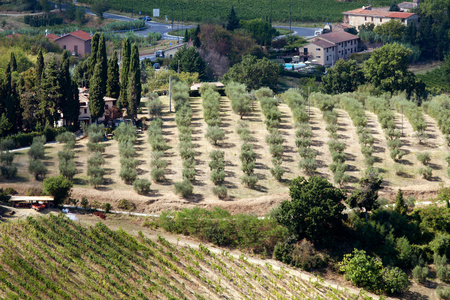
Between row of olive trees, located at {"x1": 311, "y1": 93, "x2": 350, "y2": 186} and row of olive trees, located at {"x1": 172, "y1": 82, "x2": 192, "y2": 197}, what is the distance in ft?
36.9

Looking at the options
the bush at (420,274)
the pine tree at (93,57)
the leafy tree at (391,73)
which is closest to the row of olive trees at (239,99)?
the pine tree at (93,57)

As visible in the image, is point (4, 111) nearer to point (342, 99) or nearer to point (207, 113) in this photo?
point (207, 113)

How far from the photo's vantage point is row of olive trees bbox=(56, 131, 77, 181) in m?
51.8

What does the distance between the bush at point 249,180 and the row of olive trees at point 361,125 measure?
30.8ft

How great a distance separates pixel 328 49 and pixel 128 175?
80.8m

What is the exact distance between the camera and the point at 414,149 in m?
60.4

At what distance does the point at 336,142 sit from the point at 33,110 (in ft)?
91.6

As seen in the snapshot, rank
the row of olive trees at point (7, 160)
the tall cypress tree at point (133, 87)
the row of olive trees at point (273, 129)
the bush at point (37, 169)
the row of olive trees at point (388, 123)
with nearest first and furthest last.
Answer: the row of olive trees at point (7, 160)
the bush at point (37, 169)
the row of olive trees at point (273, 129)
the row of olive trees at point (388, 123)
the tall cypress tree at point (133, 87)

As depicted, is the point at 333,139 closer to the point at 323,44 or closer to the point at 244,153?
the point at 244,153

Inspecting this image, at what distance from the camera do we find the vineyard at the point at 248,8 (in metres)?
165

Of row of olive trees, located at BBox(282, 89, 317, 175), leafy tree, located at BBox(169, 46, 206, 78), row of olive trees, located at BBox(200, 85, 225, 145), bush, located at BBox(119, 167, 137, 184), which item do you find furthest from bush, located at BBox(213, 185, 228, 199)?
leafy tree, located at BBox(169, 46, 206, 78)

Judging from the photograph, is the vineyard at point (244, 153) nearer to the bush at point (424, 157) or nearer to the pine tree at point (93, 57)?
the bush at point (424, 157)

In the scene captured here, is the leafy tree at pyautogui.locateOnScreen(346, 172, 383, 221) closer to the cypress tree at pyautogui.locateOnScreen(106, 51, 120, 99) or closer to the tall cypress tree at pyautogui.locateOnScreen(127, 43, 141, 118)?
the tall cypress tree at pyautogui.locateOnScreen(127, 43, 141, 118)

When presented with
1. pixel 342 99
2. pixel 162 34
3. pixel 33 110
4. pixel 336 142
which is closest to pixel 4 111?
pixel 33 110
